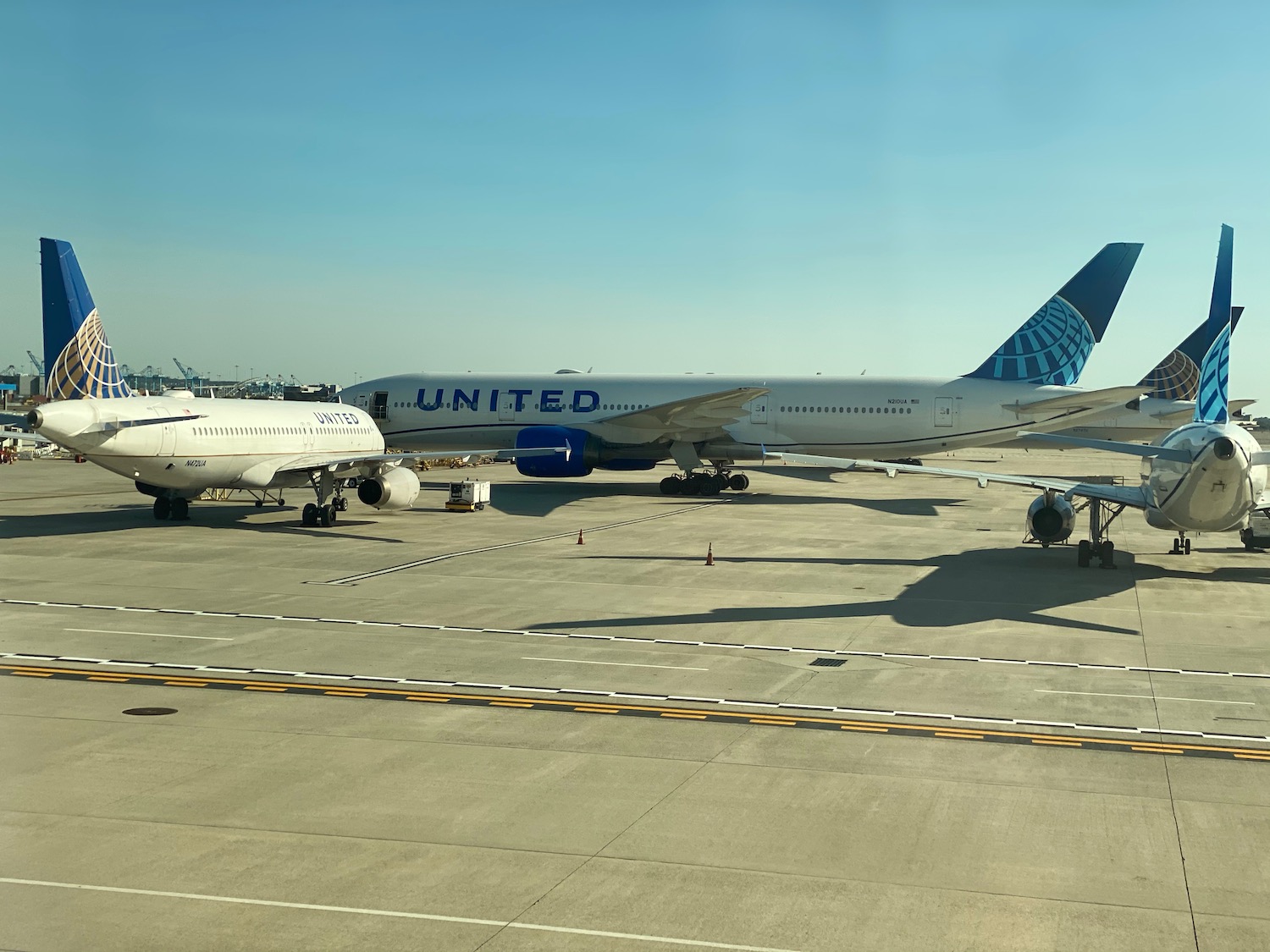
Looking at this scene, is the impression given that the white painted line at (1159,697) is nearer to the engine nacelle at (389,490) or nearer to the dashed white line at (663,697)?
the dashed white line at (663,697)

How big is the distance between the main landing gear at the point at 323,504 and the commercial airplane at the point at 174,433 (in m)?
0.04

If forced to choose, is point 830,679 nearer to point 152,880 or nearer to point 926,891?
point 926,891

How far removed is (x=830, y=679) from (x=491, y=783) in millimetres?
6464

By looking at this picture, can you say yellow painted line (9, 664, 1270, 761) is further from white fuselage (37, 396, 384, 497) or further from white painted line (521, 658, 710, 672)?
white fuselage (37, 396, 384, 497)

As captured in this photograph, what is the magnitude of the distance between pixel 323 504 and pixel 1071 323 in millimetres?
34124

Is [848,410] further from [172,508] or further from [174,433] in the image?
[174,433]

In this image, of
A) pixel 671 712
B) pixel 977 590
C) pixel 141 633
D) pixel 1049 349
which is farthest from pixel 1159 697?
pixel 1049 349

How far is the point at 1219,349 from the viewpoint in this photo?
26672 mm

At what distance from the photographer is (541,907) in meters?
8.47

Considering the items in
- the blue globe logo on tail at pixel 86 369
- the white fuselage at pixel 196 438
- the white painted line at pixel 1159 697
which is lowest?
the white painted line at pixel 1159 697

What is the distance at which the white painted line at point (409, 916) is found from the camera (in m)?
7.93

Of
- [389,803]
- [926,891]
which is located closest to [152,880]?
[389,803]

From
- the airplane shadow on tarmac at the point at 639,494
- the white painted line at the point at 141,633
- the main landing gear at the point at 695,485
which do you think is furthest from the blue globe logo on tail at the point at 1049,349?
the white painted line at the point at 141,633

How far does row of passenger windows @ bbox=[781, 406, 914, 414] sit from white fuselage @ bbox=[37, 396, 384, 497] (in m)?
21.1
